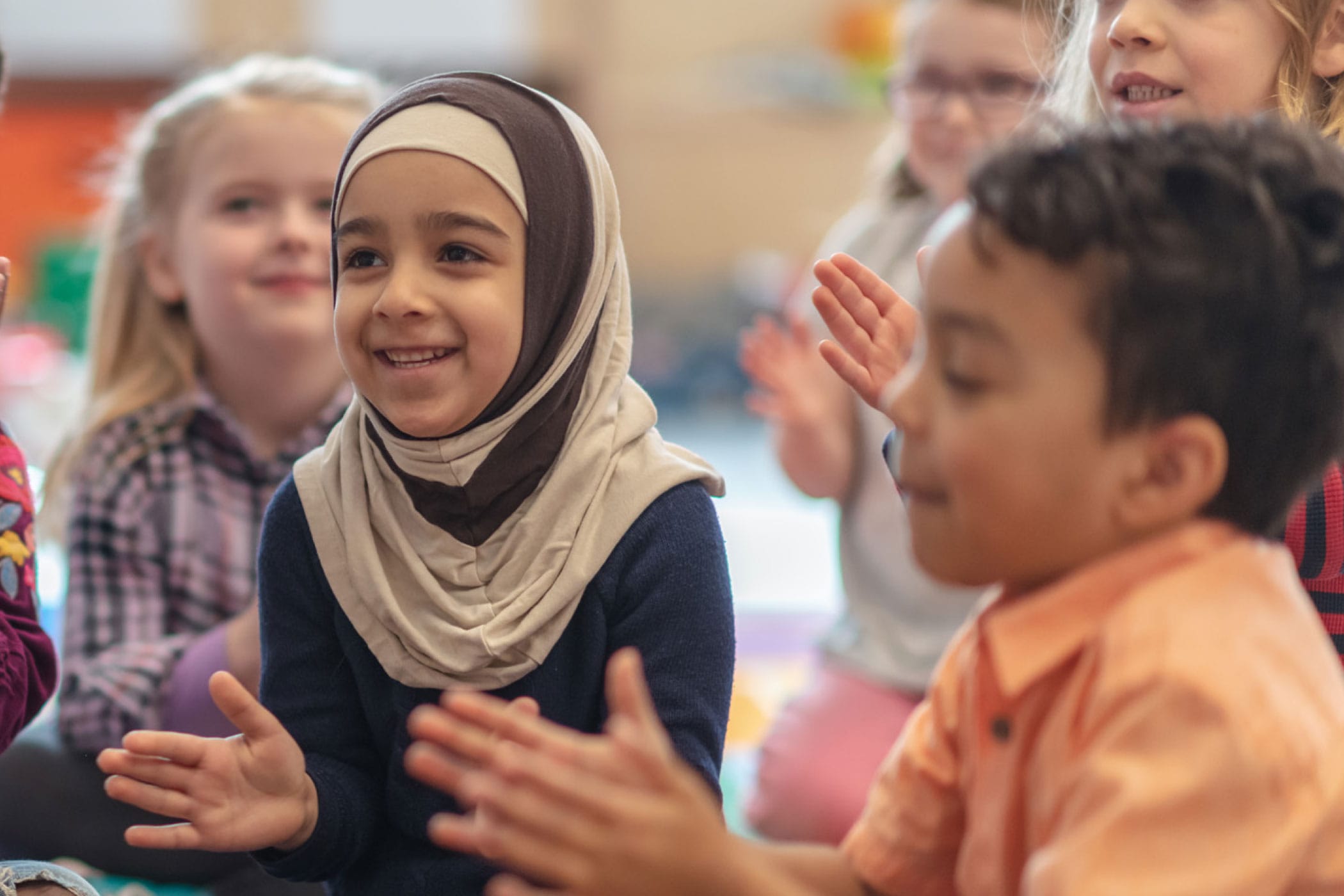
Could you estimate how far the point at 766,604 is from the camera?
10.5ft

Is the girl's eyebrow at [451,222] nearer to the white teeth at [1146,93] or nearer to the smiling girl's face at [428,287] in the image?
the smiling girl's face at [428,287]

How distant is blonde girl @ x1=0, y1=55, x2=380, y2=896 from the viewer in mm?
1576

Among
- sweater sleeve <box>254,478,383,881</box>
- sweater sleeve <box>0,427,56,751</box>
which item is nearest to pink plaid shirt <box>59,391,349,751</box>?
sweater sleeve <box>0,427,56,751</box>

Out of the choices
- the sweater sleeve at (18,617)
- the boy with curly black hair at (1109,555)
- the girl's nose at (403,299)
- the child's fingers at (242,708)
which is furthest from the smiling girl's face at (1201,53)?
the sweater sleeve at (18,617)

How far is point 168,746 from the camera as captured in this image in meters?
0.96

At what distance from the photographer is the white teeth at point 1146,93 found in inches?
50.8

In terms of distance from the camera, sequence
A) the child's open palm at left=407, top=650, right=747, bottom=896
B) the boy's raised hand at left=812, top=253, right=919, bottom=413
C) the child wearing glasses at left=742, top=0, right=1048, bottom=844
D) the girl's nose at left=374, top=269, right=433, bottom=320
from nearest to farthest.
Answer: the child's open palm at left=407, top=650, right=747, bottom=896, the girl's nose at left=374, top=269, right=433, bottom=320, the boy's raised hand at left=812, top=253, right=919, bottom=413, the child wearing glasses at left=742, top=0, right=1048, bottom=844

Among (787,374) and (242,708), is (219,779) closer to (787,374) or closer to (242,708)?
(242,708)

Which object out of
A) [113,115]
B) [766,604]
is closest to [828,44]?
[113,115]

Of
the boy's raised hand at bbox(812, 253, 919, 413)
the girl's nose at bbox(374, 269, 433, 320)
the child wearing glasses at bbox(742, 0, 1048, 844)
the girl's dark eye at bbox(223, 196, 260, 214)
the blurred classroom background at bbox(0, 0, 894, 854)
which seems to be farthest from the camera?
the blurred classroom background at bbox(0, 0, 894, 854)

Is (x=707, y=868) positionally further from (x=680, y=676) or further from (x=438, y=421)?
(x=438, y=421)

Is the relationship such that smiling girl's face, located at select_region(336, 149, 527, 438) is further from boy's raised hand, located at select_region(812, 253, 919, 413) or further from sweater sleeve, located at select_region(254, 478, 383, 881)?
boy's raised hand, located at select_region(812, 253, 919, 413)

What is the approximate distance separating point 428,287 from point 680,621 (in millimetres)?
322

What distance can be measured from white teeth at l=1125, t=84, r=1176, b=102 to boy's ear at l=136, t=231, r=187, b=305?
1.12 m
